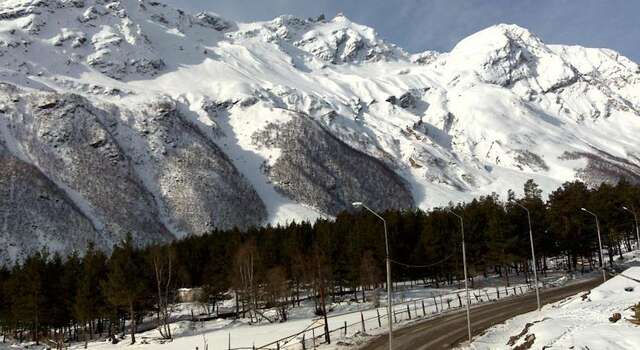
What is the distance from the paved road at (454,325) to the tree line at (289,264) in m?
14.8

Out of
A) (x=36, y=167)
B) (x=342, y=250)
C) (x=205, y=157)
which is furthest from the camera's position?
(x=205, y=157)

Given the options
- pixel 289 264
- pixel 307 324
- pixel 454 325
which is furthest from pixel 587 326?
pixel 289 264

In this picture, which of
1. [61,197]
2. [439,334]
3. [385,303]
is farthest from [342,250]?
[61,197]

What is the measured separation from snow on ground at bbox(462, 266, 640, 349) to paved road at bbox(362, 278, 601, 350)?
232 centimetres

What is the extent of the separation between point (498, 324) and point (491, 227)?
3653cm

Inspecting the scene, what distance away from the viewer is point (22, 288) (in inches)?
2830

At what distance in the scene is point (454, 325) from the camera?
4519 cm

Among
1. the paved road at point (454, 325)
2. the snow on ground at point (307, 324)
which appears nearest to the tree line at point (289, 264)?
the snow on ground at point (307, 324)

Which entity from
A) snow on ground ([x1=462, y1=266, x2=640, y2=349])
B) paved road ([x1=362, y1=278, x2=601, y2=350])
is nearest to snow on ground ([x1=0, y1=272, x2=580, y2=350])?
paved road ([x1=362, y1=278, x2=601, y2=350])

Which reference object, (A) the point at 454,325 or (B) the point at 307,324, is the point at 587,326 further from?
(B) the point at 307,324

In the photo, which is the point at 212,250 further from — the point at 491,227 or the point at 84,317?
the point at 491,227

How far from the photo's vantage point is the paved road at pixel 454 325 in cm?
3809

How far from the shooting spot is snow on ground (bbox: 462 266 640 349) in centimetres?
2212

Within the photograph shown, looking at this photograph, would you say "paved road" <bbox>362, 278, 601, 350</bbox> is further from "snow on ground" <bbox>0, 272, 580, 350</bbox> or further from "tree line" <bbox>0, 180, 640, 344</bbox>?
"tree line" <bbox>0, 180, 640, 344</bbox>
